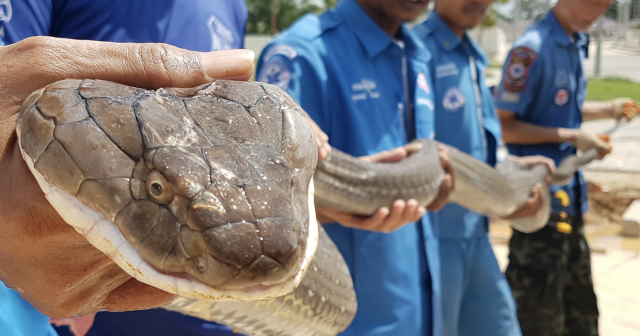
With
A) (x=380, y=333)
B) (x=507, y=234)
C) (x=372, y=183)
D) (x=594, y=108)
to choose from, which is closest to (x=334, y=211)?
(x=372, y=183)

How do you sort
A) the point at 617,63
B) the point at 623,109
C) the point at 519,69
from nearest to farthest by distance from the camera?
Result: the point at 519,69, the point at 623,109, the point at 617,63

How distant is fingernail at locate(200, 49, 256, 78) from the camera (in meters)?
1.32

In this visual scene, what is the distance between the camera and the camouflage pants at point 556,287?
4.40 metres

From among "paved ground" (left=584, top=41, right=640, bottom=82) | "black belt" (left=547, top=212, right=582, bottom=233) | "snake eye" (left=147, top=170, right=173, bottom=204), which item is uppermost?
"snake eye" (left=147, top=170, right=173, bottom=204)

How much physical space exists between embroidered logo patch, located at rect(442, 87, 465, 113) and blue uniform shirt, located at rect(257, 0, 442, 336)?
0.45 meters

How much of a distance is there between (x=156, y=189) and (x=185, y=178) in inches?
2.2

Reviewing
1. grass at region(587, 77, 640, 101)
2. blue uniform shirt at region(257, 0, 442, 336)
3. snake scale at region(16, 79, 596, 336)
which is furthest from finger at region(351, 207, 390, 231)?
grass at region(587, 77, 640, 101)

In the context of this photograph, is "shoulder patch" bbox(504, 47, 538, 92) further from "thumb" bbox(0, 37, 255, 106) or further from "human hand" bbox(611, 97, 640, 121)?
"thumb" bbox(0, 37, 255, 106)

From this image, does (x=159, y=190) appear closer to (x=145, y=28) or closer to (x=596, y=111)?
(x=145, y=28)

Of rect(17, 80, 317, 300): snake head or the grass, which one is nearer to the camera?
rect(17, 80, 317, 300): snake head

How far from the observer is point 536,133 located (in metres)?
4.46

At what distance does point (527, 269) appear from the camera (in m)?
4.51

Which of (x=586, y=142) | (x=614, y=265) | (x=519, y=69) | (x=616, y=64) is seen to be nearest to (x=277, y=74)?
(x=519, y=69)

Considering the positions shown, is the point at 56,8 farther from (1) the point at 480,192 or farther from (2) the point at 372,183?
(1) the point at 480,192
